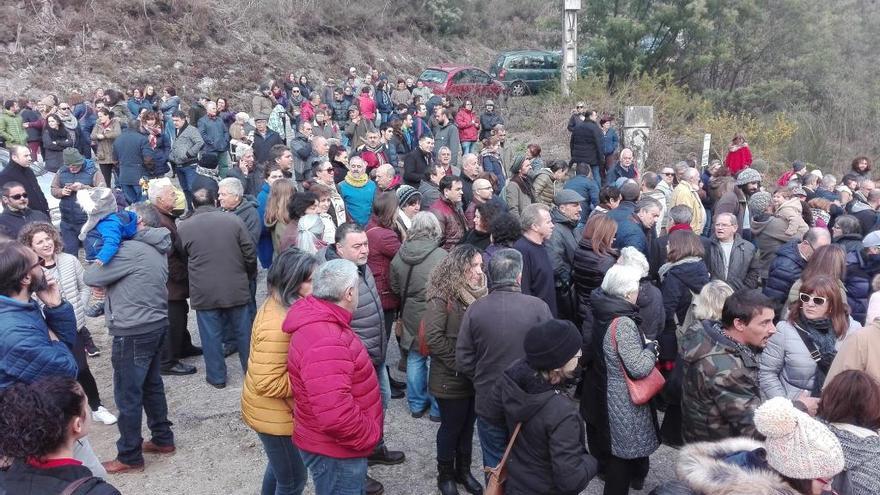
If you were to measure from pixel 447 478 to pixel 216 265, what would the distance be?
258 cm

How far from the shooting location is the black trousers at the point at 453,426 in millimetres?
4164

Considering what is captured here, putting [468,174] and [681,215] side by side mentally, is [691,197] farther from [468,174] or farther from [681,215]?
[468,174]

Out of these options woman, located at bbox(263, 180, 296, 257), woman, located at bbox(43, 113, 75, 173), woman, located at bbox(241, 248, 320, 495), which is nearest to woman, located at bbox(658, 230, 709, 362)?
woman, located at bbox(241, 248, 320, 495)

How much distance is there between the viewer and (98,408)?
523 cm

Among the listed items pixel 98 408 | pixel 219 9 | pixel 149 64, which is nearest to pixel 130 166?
pixel 98 408

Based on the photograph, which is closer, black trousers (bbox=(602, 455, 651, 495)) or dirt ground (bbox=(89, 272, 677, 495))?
black trousers (bbox=(602, 455, 651, 495))

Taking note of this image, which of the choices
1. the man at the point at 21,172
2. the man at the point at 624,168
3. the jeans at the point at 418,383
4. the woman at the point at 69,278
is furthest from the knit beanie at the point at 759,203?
the man at the point at 21,172

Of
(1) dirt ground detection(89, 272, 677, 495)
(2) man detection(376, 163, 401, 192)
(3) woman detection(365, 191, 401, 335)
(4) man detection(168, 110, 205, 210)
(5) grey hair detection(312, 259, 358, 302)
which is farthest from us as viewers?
(4) man detection(168, 110, 205, 210)

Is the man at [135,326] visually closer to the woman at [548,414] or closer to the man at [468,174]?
the woman at [548,414]

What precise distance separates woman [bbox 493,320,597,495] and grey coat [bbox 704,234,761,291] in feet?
10.5

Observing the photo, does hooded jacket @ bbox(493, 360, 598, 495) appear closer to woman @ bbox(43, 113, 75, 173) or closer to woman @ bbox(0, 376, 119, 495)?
woman @ bbox(0, 376, 119, 495)

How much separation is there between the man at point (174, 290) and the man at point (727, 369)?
13.3 ft

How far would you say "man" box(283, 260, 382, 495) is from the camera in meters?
3.05

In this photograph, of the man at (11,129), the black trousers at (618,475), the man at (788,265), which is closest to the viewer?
the black trousers at (618,475)
